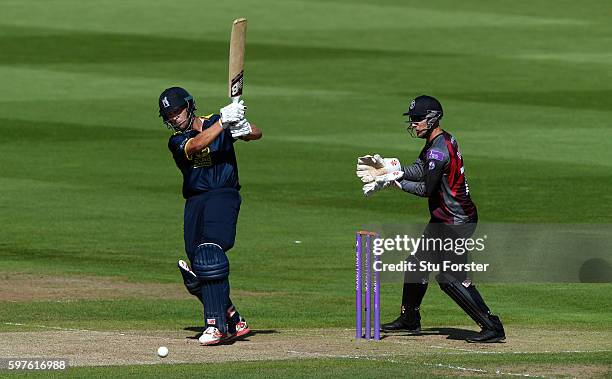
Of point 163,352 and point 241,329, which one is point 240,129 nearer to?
point 241,329

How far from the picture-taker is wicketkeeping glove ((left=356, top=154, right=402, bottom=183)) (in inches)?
555

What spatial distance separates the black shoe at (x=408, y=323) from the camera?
14.8 m

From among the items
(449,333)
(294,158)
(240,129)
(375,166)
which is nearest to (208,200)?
(240,129)

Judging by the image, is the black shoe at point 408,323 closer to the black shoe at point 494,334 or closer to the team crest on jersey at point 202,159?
the black shoe at point 494,334

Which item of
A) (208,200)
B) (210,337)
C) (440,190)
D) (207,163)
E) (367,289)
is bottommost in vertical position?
(210,337)

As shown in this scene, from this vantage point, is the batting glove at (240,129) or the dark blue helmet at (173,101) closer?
the batting glove at (240,129)

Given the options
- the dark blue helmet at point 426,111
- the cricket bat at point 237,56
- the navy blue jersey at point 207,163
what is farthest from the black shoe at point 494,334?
the cricket bat at point 237,56

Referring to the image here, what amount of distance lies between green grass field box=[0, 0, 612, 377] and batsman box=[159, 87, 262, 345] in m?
0.40

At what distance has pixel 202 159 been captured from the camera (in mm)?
14039

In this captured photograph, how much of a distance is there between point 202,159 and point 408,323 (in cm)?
244

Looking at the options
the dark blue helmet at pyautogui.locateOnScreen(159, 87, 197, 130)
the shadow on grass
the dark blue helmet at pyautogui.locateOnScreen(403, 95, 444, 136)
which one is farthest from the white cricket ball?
the dark blue helmet at pyautogui.locateOnScreen(403, 95, 444, 136)

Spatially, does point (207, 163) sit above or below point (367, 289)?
above

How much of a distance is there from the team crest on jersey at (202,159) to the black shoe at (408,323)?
2283 mm

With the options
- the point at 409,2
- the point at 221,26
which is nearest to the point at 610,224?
the point at 221,26
